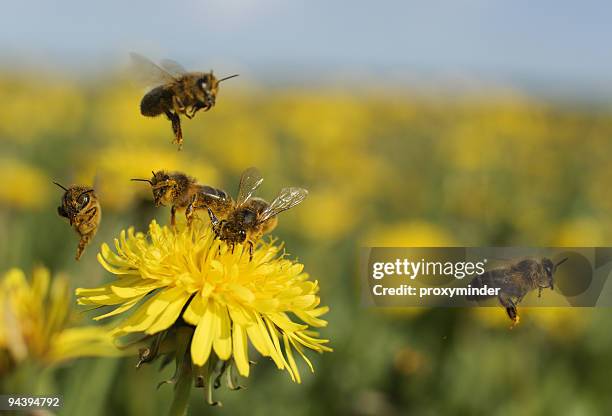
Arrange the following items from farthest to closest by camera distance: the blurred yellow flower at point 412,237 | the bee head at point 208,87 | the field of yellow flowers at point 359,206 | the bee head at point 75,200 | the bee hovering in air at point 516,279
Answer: the blurred yellow flower at point 412,237, the field of yellow flowers at point 359,206, the bee hovering in air at point 516,279, the bee head at point 208,87, the bee head at point 75,200

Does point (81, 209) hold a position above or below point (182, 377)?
above

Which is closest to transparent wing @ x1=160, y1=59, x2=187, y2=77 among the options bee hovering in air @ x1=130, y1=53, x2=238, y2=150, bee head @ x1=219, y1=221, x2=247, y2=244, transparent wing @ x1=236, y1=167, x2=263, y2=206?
bee hovering in air @ x1=130, y1=53, x2=238, y2=150

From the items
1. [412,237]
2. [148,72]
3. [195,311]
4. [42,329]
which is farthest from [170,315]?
[412,237]

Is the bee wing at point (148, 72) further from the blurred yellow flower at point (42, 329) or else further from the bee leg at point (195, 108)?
the blurred yellow flower at point (42, 329)

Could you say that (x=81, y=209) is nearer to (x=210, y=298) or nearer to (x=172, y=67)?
(x=210, y=298)

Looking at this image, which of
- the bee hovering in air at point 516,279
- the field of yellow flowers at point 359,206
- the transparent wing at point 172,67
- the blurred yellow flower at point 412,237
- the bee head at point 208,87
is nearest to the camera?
the bee head at point 208,87

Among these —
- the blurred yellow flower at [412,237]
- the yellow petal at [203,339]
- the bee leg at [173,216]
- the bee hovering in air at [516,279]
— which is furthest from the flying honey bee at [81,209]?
the blurred yellow flower at [412,237]
